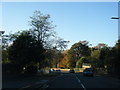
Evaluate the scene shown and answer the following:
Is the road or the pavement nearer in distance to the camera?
the pavement

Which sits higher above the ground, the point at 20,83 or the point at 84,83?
the point at 20,83

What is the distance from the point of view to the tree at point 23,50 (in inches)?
1604

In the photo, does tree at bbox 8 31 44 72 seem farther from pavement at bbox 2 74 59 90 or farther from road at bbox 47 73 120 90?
road at bbox 47 73 120 90

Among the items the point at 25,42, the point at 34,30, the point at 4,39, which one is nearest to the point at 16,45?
the point at 25,42

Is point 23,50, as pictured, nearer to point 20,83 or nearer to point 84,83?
point 20,83

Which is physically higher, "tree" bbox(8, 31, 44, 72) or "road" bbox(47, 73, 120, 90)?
"tree" bbox(8, 31, 44, 72)

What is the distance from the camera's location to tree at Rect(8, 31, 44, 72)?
134 feet

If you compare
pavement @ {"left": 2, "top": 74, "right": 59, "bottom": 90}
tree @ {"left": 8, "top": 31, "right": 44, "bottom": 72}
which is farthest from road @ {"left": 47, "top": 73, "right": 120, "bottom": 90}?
tree @ {"left": 8, "top": 31, "right": 44, "bottom": 72}

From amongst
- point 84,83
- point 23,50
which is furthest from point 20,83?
point 23,50

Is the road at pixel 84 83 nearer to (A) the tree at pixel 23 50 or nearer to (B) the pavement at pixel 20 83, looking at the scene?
(B) the pavement at pixel 20 83

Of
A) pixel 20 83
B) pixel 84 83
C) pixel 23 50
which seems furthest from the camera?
pixel 23 50

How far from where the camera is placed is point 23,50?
40.8 metres

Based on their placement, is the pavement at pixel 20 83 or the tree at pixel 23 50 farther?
the tree at pixel 23 50

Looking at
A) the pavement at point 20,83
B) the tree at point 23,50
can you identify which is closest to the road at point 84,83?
the pavement at point 20,83
